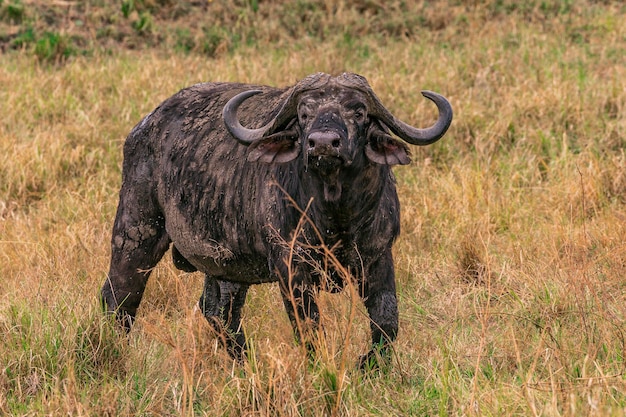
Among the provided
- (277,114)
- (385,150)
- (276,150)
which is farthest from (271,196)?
(385,150)

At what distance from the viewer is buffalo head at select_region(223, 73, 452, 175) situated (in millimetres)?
4184

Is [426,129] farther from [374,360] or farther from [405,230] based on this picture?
[405,230]

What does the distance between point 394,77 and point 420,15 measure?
2612mm

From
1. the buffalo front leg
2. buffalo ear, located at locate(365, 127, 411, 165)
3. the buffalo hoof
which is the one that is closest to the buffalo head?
buffalo ear, located at locate(365, 127, 411, 165)

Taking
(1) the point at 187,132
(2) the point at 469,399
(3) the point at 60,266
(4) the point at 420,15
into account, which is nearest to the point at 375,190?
(2) the point at 469,399

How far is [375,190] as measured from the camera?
14.7 feet

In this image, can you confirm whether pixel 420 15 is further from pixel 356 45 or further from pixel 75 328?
pixel 75 328

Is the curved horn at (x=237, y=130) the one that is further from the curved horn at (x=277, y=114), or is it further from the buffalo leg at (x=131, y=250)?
the buffalo leg at (x=131, y=250)

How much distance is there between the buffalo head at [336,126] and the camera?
4.18m

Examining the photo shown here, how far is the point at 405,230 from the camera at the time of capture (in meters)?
6.86

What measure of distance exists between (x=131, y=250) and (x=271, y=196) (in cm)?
126

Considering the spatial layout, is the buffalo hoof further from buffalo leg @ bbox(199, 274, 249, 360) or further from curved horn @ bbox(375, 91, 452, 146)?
buffalo leg @ bbox(199, 274, 249, 360)

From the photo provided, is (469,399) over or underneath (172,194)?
underneath

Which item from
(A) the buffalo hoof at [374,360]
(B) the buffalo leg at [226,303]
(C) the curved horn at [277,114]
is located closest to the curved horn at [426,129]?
(C) the curved horn at [277,114]
